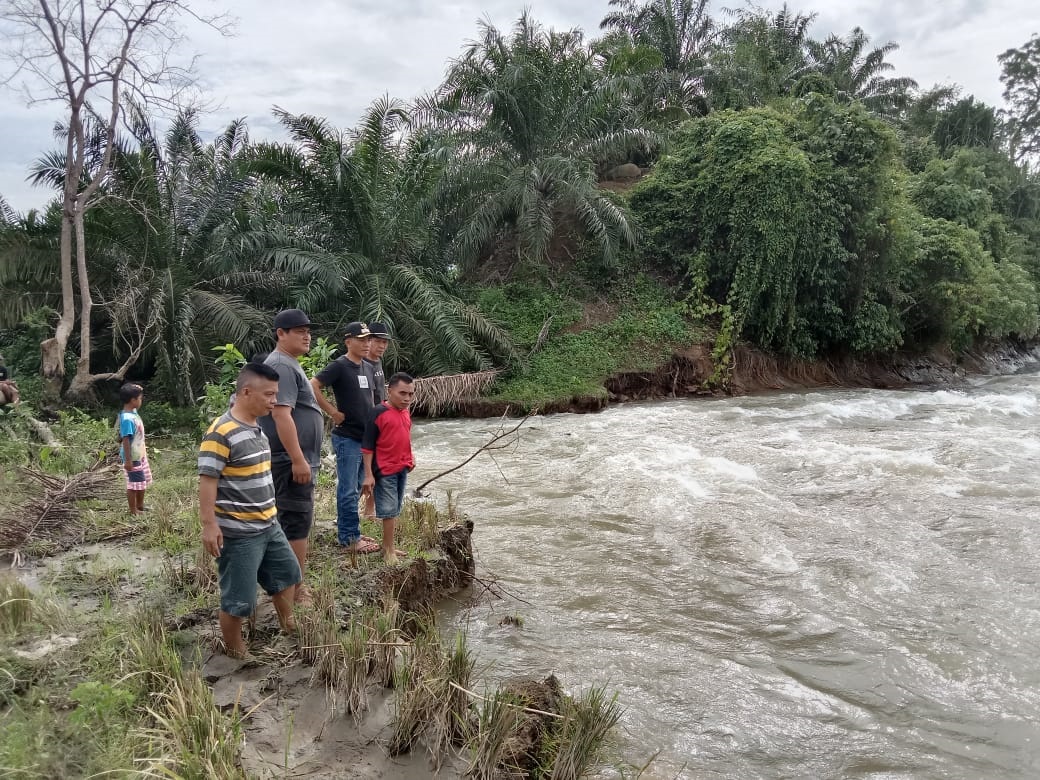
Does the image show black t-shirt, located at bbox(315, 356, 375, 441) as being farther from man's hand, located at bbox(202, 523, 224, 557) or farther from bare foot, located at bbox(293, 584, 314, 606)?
man's hand, located at bbox(202, 523, 224, 557)

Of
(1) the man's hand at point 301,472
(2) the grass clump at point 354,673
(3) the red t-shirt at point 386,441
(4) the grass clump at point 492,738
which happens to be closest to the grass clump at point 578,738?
(4) the grass clump at point 492,738

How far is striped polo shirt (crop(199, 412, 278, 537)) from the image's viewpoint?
3338mm

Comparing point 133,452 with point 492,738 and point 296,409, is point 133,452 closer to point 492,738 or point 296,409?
point 296,409

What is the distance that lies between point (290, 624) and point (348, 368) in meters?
1.88

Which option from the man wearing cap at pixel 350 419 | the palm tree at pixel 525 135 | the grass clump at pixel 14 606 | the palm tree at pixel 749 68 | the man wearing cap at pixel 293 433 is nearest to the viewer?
the grass clump at pixel 14 606

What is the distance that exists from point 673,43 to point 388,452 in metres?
27.5

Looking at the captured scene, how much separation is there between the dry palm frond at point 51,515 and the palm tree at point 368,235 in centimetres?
833

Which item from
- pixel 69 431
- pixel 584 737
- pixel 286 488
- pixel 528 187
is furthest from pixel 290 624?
pixel 528 187

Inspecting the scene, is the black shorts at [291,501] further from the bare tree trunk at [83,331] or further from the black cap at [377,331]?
the bare tree trunk at [83,331]

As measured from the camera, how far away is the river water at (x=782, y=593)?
3773 millimetres

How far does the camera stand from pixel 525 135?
60.3 ft

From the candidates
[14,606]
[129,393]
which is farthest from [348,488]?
[129,393]

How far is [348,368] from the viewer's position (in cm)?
502

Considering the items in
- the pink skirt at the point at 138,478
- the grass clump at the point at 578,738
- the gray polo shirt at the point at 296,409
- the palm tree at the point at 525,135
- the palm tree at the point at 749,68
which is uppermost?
the palm tree at the point at 749,68
